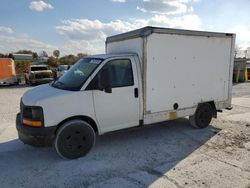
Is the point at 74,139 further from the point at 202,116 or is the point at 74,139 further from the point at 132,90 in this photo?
the point at 202,116

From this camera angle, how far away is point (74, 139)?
4762 mm

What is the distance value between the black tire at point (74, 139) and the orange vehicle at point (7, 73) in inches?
703

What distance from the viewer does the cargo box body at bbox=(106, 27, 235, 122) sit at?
5.46m

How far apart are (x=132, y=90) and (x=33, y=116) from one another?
210 centimetres

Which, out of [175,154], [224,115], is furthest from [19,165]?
[224,115]

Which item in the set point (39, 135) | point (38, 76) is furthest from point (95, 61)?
point (38, 76)

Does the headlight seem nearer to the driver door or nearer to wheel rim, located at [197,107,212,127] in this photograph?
the driver door

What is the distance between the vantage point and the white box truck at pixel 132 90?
15.1ft

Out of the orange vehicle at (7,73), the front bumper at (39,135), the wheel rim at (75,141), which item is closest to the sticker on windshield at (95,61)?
the wheel rim at (75,141)

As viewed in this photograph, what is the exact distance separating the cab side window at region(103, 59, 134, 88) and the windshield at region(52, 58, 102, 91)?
0.99 ft

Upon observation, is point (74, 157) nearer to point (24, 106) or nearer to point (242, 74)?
point (24, 106)

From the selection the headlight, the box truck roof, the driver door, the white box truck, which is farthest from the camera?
the box truck roof

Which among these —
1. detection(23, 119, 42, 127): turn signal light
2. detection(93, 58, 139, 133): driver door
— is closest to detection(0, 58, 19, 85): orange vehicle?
detection(23, 119, 42, 127): turn signal light

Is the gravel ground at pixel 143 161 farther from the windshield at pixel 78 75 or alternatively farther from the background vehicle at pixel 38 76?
the background vehicle at pixel 38 76
